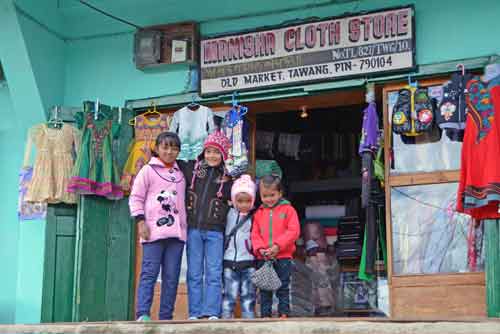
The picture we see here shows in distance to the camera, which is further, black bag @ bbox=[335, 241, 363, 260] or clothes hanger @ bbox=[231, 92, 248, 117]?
black bag @ bbox=[335, 241, 363, 260]

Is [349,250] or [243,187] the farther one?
[349,250]

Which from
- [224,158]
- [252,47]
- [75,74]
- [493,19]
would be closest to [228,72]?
[252,47]

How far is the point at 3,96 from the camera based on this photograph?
30.1ft

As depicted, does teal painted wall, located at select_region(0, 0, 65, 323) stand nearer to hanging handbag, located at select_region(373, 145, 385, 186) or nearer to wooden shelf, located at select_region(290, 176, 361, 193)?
Answer: wooden shelf, located at select_region(290, 176, 361, 193)

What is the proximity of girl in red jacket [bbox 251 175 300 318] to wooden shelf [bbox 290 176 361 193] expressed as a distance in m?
3.01

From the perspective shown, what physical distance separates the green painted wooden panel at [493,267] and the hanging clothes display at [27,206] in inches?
164

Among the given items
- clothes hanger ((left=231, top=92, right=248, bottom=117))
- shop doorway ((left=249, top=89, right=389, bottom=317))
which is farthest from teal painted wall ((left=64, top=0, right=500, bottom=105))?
shop doorway ((left=249, top=89, right=389, bottom=317))

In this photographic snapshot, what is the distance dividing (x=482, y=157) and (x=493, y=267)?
0.92 m

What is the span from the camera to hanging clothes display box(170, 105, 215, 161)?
7.91 m

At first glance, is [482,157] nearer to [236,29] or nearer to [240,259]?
[240,259]

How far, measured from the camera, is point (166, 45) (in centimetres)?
832

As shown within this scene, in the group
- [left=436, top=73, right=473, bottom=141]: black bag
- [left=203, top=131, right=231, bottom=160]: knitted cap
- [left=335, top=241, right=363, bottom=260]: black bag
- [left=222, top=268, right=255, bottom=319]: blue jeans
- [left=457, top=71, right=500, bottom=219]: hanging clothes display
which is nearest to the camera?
[left=457, top=71, right=500, bottom=219]: hanging clothes display

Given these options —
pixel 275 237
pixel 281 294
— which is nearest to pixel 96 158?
pixel 275 237

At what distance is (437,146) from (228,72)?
2052 millimetres
